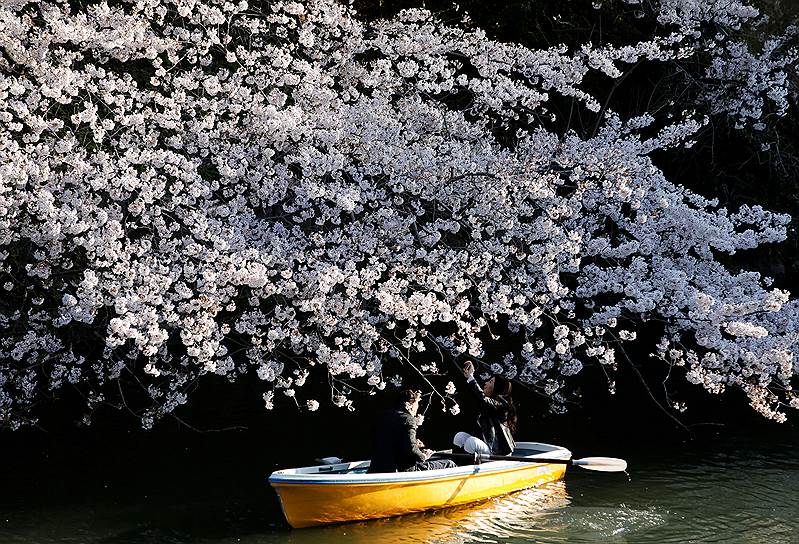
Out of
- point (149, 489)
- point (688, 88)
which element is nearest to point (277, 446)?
point (149, 489)

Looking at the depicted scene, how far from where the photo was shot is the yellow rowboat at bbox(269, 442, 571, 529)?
851 centimetres

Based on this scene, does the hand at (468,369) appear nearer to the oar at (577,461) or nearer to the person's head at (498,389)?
the person's head at (498,389)

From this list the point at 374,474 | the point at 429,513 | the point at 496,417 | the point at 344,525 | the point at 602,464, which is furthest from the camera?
the point at 496,417

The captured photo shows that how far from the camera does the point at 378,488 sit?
8742 mm

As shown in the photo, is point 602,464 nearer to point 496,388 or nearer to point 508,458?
point 508,458

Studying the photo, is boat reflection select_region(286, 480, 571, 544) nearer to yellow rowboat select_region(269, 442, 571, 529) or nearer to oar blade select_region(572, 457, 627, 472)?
yellow rowboat select_region(269, 442, 571, 529)

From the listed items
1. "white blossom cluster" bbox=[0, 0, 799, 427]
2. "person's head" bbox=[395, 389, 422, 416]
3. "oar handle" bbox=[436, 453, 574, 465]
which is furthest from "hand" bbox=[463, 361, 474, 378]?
"person's head" bbox=[395, 389, 422, 416]

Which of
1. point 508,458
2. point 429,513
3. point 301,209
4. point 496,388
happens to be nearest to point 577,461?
point 508,458

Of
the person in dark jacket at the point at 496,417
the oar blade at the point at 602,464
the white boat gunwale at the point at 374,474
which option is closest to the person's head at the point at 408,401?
the white boat gunwale at the point at 374,474

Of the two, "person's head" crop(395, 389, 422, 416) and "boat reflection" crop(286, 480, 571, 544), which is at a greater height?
"person's head" crop(395, 389, 422, 416)

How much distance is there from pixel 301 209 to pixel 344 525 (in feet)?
10.7

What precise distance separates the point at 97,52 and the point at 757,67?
326 inches

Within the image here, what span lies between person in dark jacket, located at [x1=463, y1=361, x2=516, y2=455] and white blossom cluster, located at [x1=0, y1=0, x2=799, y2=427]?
0.39m

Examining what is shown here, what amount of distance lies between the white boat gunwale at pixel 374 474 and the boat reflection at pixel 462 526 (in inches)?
14.3
